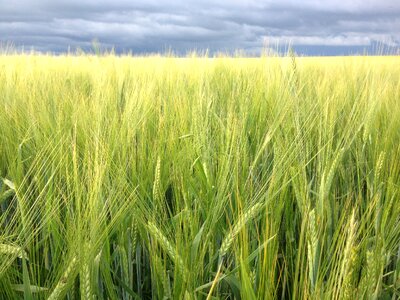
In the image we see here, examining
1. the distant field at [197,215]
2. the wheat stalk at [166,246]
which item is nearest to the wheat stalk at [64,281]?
the distant field at [197,215]

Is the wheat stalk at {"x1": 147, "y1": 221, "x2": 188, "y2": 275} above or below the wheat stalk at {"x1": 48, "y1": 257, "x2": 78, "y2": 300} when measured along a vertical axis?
above

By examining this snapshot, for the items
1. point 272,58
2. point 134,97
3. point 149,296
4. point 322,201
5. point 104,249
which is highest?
point 272,58

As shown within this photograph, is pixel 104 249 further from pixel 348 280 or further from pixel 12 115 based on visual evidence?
pixel 12 115

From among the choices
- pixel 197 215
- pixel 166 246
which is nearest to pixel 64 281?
pixel 166 246

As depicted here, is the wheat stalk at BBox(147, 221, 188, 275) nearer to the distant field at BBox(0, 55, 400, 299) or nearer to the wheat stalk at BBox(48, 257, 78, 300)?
the distant field at BBox(0, 55, 400, 299)

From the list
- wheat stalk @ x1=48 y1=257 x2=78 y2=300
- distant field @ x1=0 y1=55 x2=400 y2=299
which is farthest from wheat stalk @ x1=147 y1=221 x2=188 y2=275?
wheat stalk @ x1=48 y1=257 x2=78 y2=300

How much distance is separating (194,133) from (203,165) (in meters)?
0.16

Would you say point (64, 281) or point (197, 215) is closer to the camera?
point (64, 281)

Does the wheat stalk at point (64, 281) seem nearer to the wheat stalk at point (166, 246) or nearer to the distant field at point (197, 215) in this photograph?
the distant field at point (197, 215)

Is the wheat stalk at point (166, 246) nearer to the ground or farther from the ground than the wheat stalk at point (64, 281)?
farther from the ground

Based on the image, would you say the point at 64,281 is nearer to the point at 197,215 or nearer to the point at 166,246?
the point at 166,246

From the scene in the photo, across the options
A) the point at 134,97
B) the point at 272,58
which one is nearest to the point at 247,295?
the point at 134,97

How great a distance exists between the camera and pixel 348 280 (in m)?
0.50

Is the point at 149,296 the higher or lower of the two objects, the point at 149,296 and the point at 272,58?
the lower
